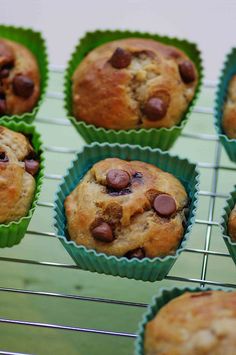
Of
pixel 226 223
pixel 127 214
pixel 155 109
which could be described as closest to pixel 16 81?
pixel 155 109

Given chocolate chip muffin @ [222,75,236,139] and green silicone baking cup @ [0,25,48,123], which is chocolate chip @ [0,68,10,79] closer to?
green silicone baking cup @ [0,25,48,123]

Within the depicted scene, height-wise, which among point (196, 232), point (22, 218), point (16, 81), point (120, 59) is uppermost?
point (120, 59)

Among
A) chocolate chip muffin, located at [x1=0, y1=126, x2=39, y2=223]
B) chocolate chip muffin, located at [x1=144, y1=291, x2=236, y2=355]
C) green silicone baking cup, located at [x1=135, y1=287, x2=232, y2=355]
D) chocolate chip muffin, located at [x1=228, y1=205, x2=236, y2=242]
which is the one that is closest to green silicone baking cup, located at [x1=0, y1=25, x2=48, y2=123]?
chocolate chip muffin, located at [x1=0, y1=126, x2=39, y2=223]

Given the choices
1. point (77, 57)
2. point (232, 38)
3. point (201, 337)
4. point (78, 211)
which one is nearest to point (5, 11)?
point (77, 57)

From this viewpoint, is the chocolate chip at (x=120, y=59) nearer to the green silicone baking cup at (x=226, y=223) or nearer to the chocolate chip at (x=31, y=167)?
the chocolate chip at (x=31, y=167)

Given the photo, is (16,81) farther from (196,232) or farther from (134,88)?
(196,232)

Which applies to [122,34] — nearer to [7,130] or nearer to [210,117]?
[210,117]
